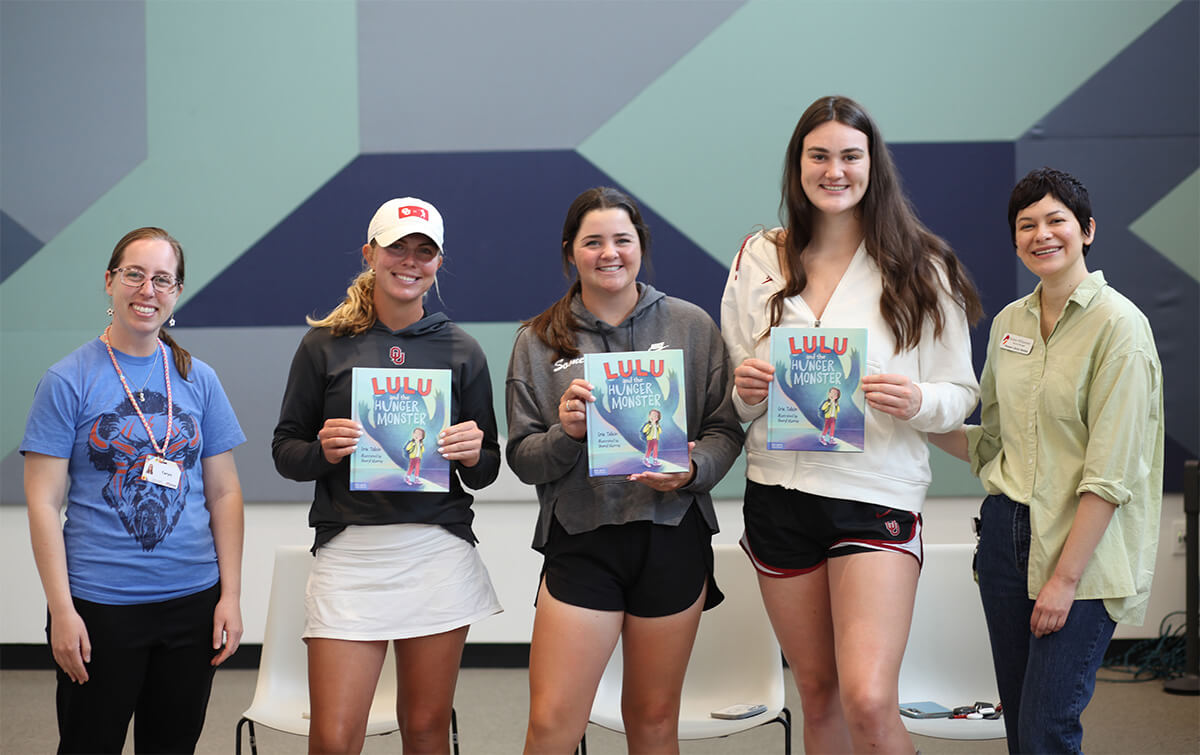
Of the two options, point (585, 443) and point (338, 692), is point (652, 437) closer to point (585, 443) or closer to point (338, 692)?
point (585, 443)

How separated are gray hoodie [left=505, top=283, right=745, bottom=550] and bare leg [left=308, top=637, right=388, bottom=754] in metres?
0.50

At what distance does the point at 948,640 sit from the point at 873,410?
1.01m

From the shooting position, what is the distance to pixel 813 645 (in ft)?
7.13

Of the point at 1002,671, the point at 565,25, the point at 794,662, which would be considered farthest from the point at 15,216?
the point at 1002,671

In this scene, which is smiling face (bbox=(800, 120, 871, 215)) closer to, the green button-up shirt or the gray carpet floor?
the green button-up shirt

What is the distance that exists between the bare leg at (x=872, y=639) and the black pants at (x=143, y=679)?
1442 millimetres

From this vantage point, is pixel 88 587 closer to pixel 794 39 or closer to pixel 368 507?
pixel 368 507

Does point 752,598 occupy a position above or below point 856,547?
below

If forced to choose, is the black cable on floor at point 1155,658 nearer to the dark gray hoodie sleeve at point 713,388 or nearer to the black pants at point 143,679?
the dark gray hoodie sleeve at point 713,388

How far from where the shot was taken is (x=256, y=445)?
14.3 ft

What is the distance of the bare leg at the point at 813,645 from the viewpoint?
2152 millimetres

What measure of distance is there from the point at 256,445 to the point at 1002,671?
3353 mm

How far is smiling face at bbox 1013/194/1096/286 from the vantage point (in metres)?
2.07

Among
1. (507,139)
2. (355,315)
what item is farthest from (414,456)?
(507,139)
